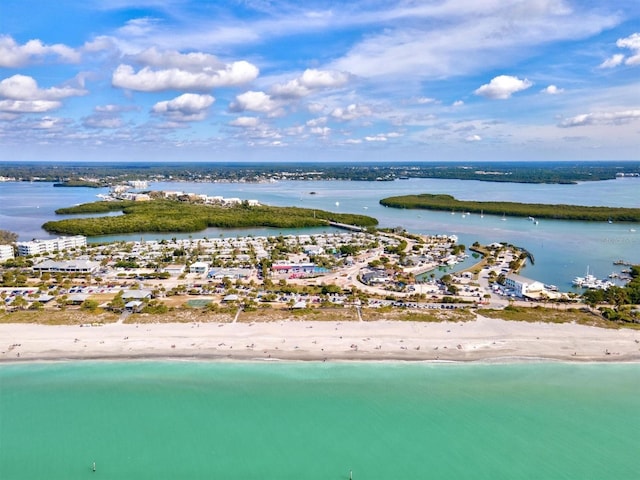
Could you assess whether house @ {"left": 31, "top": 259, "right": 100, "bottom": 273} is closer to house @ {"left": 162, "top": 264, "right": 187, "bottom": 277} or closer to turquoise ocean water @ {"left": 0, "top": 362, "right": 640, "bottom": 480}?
house @ {"left": 162, "top": 264, "right": 187, "bottom": 277}

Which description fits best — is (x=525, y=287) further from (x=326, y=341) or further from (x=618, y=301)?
(x=326, y=341)

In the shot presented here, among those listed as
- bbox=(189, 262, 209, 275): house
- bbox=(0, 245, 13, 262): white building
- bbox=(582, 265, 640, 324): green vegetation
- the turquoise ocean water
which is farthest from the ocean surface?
bbox=(189, 262, 209, 275): house

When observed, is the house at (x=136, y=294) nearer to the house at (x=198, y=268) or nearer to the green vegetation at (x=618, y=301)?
the house at (x=198, y=268)

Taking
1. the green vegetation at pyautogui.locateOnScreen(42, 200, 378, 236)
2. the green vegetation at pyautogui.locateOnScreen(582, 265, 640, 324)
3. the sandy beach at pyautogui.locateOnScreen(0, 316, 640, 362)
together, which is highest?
the green vegetation at pyautogui.locateOnScreen(42, 200, 378, 236)

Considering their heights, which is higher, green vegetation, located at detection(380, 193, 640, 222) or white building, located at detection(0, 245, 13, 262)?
green vegetation, located at detection(380, 193, 640, 222)

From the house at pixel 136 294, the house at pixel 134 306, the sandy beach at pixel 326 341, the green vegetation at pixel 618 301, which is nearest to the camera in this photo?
the sandy beach at pixel 326 341

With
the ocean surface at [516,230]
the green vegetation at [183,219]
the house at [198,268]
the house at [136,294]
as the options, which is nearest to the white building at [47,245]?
the ocean surface at [516,230]

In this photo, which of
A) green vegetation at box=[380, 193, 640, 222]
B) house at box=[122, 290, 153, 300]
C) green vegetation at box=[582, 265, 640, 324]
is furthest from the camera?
green vegetation at box=[380, 193, 640, 222]
